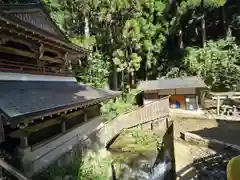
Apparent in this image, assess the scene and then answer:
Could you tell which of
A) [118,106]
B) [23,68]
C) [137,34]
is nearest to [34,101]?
[23,68]

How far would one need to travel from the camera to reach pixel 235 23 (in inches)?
989

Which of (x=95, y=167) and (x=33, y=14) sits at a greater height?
(x=33, y=14)

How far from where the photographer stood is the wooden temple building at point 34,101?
5.59m

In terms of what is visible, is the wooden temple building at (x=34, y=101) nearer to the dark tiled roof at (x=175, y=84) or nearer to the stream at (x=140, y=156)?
the stream at (x=140, y=156)

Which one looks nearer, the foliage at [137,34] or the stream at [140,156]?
the stream at [140,156]

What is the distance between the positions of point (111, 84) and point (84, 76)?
538 cm

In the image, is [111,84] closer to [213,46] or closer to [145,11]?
[145,11]

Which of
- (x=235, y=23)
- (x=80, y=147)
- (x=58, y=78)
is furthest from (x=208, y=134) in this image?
(x=235, y=23)

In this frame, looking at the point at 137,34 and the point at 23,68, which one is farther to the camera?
the point at 137,34

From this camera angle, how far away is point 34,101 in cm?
610

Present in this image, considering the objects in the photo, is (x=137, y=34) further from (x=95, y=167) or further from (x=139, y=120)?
(x=95, y=167)

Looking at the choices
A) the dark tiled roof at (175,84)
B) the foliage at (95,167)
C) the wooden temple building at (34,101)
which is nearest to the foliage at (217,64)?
the dark tiled roof at (175,84)

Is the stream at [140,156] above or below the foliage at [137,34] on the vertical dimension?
below

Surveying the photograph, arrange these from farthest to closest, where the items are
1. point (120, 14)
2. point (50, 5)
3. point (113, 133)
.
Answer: point (50, 5), point (120, 14), point (113, 133)
